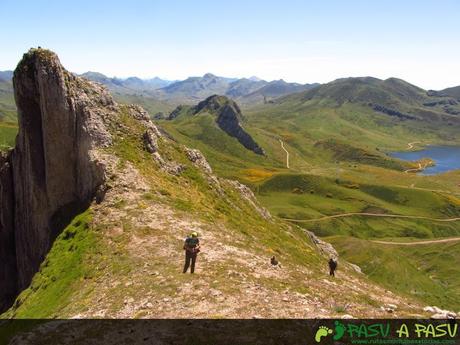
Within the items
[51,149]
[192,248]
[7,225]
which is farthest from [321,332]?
[7,225]

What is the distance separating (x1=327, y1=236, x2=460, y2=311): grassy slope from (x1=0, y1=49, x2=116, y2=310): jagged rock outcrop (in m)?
96.7

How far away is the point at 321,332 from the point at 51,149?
4696 centimetres

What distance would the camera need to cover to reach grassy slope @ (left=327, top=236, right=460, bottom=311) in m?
128

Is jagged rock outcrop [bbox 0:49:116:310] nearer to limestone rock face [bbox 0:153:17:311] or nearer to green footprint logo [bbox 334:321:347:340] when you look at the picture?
limestone rock face [bbox 0:153:17:311]

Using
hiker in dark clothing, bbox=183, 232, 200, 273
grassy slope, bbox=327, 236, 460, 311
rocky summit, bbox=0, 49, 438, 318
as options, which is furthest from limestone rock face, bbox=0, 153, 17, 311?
grassy slope, bbox=327, 236, 460, 311

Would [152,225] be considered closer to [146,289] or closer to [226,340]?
[146,289]

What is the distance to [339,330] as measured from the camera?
73.1ft

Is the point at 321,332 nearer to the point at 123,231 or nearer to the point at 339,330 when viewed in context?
the point at 339,330

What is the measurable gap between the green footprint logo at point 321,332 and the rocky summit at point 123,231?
2.31 meters

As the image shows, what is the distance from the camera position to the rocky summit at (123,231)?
28.1m

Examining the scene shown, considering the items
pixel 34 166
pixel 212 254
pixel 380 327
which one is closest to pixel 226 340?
pixel 380 327

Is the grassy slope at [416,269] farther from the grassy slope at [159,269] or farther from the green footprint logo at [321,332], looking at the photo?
the green footprint logo at [321,332]

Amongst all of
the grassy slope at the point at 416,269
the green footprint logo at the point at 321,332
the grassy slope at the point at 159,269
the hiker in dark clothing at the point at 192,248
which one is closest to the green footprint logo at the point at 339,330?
the green footprint logo at the point at 321,332

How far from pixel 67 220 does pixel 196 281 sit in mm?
29161
